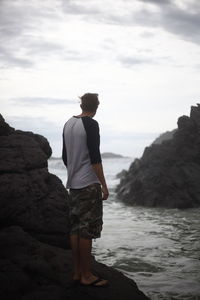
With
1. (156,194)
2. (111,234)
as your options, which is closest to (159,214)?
(156,194)

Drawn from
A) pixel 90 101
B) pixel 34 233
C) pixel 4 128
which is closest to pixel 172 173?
pixel 4 128

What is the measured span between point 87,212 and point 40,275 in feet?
3.34

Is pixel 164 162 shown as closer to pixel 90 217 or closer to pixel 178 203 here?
pixel 178 203

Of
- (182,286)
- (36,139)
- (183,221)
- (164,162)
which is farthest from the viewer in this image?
(164,162)

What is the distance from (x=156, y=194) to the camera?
15781mm

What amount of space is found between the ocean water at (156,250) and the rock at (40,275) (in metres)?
0.64

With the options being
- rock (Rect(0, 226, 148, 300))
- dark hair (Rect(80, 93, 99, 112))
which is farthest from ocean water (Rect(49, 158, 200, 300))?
dark hair (Rect(80, 93, 99, 112))

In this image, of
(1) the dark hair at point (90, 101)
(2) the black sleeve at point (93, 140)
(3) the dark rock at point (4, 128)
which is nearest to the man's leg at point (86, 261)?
(2) the black sleeve at point (93, 140)

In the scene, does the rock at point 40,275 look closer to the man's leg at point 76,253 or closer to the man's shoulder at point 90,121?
the man's leg at point 76,253

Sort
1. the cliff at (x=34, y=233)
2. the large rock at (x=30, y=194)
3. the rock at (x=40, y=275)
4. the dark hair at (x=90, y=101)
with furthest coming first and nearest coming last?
the large rock at (x=30, y=194) → the dark hair at (x=90, y=101) → the cliff at (x=34, y=233) → the rock at (x=40, y=275)

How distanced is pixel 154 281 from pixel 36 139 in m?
3.58

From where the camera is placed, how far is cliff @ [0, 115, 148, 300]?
4703mm

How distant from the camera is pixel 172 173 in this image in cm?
1652

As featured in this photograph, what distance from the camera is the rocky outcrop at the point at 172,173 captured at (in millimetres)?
15352
